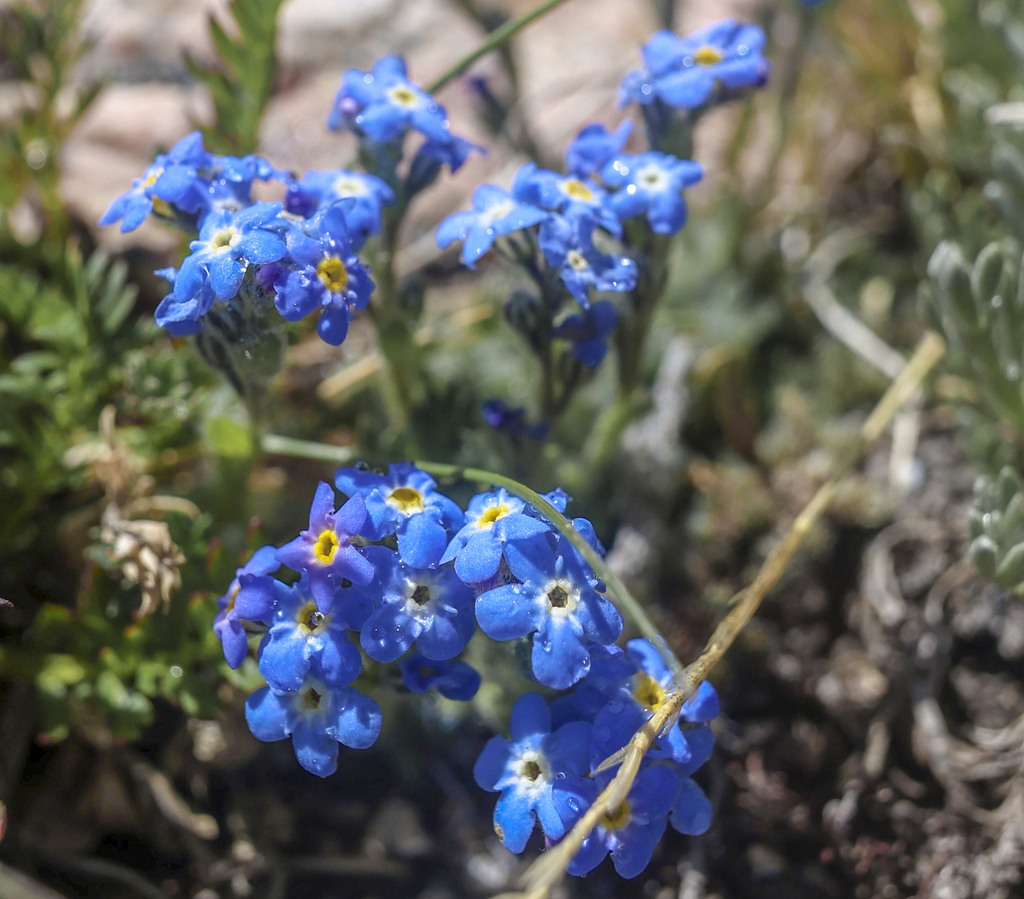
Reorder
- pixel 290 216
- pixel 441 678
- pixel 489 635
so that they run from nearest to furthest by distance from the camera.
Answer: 1. pixel 489 635
2. pixel 441 678
3. pixel 290 216

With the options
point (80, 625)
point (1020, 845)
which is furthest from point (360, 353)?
point (1020, 845)

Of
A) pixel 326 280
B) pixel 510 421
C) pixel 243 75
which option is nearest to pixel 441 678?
pixel 510 421

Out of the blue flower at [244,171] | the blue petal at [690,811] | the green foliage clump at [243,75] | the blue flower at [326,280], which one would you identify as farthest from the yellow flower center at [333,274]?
the blue petal at [690,811]

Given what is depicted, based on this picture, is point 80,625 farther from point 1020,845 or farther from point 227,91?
point 1020,845

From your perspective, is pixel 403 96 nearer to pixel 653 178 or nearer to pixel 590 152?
pixel 590 152

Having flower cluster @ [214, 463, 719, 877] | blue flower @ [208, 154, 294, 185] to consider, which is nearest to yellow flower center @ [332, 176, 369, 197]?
blue flower @ [208, 154, 294, 185]

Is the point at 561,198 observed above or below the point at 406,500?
above
